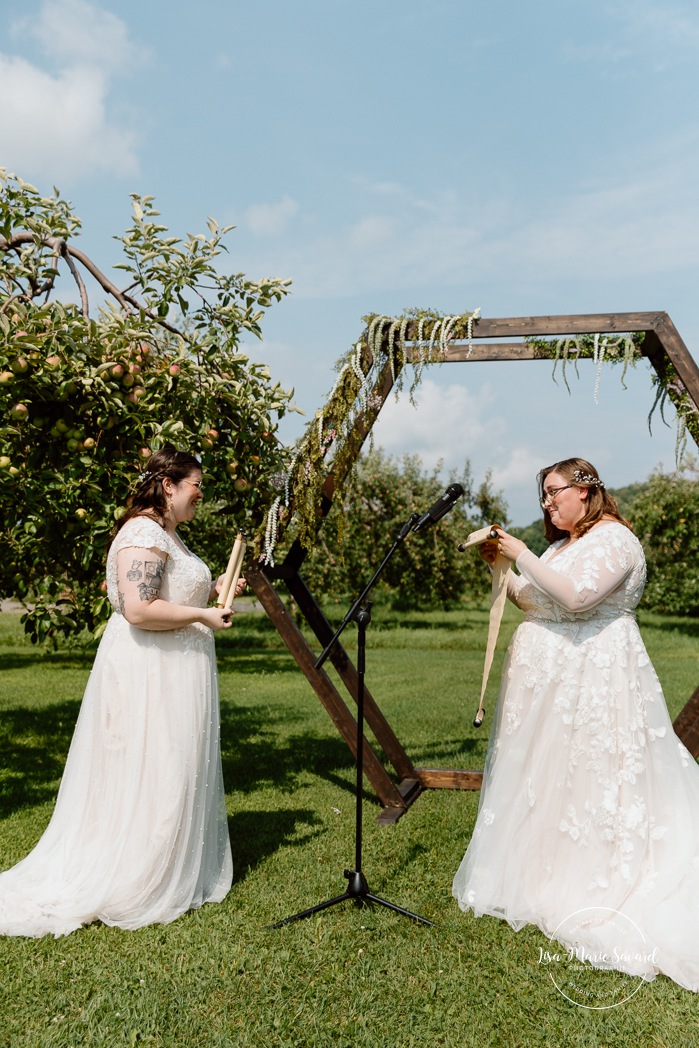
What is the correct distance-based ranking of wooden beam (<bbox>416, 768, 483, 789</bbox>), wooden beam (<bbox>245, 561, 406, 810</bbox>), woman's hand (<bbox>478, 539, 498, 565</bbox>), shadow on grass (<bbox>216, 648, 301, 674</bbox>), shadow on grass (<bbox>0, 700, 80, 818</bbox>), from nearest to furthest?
1. woman's hand (<bbox>478, 539, 498, 565</bbox>)
2. wooden beam (<bbox>245, 561, 406, 810</bbox>)
3. wooden beam (<bbox>416, 768, 483, 789</bbox>)
4. shadow on grass (<bbox>0, 700, 80, 818</bbox>)
5. shadow on grass (<bbox>216, 648, 301, 674</bbox>)

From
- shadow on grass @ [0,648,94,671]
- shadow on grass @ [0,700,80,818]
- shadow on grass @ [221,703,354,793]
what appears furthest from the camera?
shadow on grass @ [0,648,94,671]

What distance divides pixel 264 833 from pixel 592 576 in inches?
108

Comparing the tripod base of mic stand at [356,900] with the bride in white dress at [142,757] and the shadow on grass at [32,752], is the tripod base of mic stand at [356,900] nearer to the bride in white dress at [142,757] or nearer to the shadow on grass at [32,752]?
the bride in white dress at [142,757]

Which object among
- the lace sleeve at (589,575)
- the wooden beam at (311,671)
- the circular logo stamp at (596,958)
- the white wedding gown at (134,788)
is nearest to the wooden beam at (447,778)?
the wooden beam at (311,671)

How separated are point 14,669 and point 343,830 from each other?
10241 millimetres

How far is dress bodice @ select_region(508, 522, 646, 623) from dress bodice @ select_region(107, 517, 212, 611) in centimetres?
156

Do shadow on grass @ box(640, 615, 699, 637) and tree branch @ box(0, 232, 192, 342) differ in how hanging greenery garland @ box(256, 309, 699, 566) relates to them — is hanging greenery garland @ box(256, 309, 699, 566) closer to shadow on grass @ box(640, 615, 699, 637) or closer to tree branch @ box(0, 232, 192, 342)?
tree branch @ box(0, 232, 192, 342)

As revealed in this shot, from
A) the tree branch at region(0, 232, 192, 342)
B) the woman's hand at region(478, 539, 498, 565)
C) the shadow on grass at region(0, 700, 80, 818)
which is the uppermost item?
the tree branch at region(0, 232, 192, 342)

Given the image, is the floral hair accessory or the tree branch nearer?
the floral hair accessory

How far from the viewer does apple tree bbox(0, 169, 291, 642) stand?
4.38 meters

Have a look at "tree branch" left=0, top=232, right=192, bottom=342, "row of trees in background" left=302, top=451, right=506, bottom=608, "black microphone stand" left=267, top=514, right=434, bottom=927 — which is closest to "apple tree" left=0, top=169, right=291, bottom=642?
"tree branch" left=0, top=232, right=192, bottom=342

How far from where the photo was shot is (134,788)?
375cm

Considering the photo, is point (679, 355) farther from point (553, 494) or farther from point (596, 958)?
point (596, 958)

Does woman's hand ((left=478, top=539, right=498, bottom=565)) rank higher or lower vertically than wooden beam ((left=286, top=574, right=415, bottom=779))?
higher
